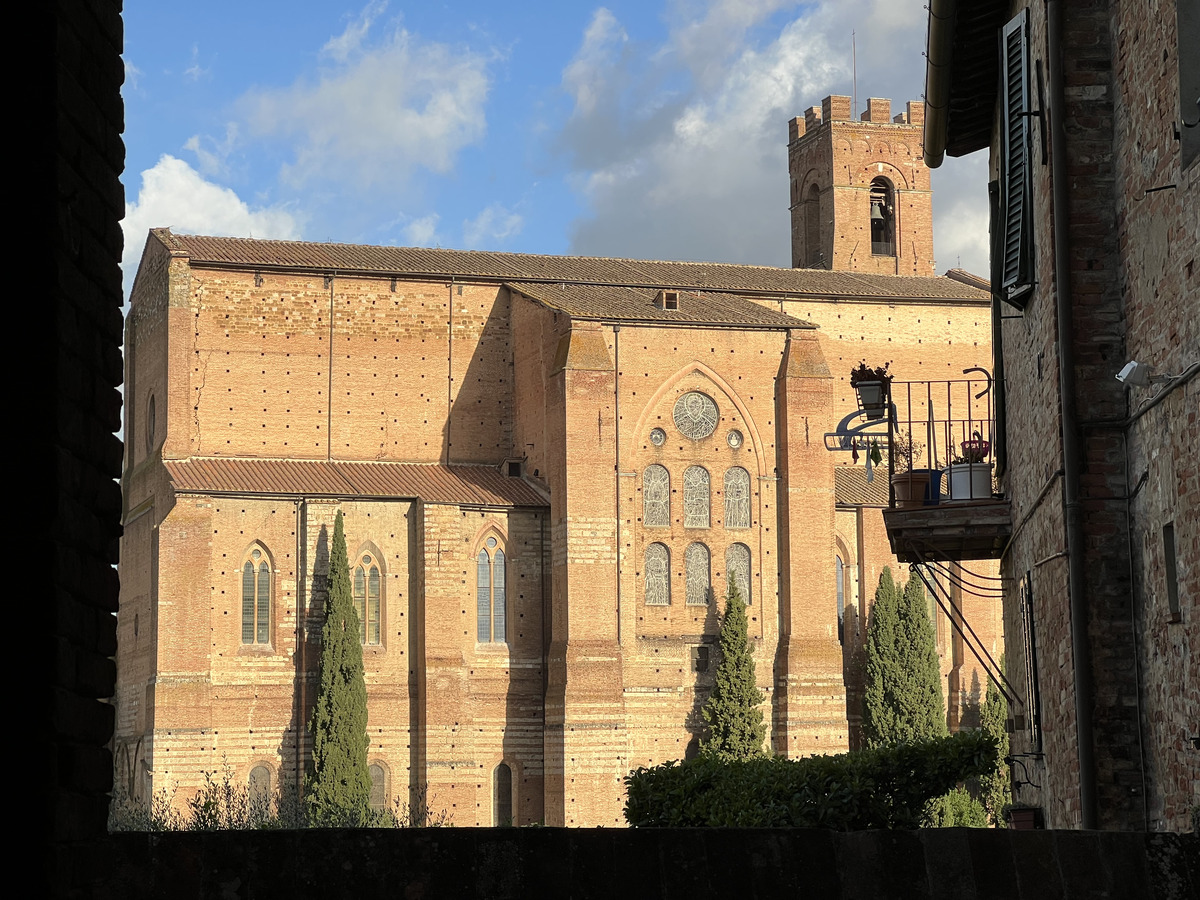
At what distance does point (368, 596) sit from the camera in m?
40.8

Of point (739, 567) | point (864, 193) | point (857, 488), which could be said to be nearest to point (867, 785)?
point (739, 567)

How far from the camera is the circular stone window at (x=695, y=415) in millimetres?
43219

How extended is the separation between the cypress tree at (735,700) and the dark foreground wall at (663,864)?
114ft

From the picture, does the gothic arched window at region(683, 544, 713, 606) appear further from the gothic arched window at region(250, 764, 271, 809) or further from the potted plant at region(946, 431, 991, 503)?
the potted plant at region(946, 431, 991, 503)

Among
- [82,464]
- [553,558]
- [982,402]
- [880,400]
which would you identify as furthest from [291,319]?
[82,464]

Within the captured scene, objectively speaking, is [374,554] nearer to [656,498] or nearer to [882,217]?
[656,498]

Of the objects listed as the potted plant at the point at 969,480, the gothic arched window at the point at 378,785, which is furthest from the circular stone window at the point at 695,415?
the potted plant at the point at 969,480

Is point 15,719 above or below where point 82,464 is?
below

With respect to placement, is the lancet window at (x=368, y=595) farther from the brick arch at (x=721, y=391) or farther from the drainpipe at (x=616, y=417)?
the brick arch at (x=721, y=391)

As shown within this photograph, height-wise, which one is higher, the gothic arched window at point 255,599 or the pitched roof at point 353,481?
the pitched roof at point 353,481

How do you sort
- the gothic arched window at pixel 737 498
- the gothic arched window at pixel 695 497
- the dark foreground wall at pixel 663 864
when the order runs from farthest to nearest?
the gothic arched window at pixel 737 498, the gothic arched window at pixel 695 497, the dark foreground wall at pixel 663 864

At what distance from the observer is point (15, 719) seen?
4074 mm

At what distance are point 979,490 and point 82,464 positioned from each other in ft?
37.0

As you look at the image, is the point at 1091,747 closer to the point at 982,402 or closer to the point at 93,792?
the point at 93,792
